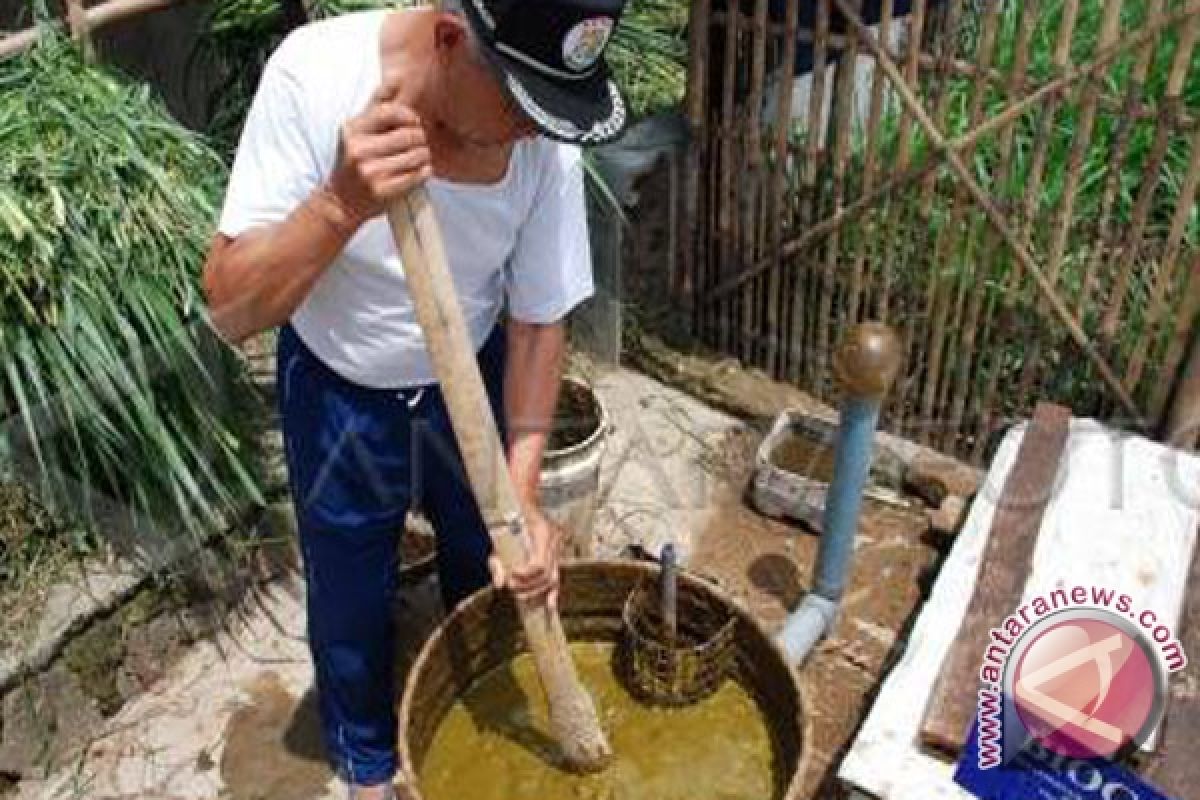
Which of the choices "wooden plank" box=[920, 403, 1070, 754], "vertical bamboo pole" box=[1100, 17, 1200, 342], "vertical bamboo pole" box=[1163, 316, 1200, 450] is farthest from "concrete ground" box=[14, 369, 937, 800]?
"vertical bamboo pole" box=[1100, 17, 1200, 342]

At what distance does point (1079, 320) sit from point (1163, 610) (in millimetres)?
1236

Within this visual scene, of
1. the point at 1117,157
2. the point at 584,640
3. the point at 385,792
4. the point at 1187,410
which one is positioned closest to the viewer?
the point at 584,640

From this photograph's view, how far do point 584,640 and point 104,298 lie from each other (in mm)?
1456

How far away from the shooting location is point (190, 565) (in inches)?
137

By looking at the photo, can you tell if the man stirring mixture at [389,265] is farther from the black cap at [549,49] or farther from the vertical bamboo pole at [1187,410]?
the vertical bamboo pole at [1187,410]

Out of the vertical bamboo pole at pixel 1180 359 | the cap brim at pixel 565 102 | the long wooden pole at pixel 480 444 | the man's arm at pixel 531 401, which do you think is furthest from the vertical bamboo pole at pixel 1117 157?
the long wooden pole at pixel 480 444

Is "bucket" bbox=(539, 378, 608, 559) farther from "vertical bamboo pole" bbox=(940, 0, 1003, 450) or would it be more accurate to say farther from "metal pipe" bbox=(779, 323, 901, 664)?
"vertical bamboo pole" bbox=(940, 0, 1003, 450)

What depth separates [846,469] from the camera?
11.1ft

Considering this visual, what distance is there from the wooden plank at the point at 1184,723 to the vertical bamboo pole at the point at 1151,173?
1.09m

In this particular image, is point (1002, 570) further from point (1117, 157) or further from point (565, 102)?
point (565, 102)

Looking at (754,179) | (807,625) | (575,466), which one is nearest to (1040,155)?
(754,179)

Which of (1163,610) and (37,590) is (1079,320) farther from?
(37,590)

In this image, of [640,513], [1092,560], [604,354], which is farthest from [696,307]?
[1092,560]

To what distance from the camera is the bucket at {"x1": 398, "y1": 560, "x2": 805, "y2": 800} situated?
2514mm
